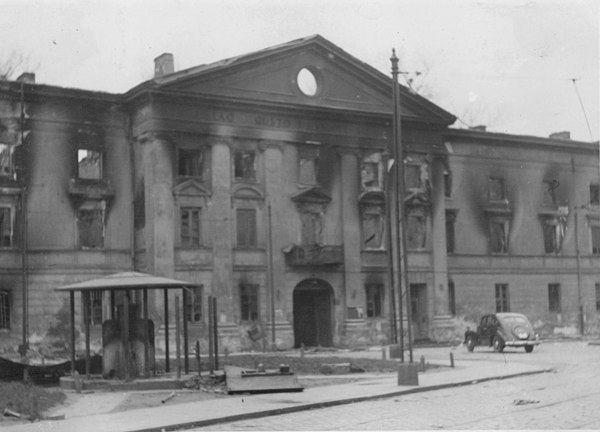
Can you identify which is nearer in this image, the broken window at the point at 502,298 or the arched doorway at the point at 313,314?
the arched doorway at the point at 313,314

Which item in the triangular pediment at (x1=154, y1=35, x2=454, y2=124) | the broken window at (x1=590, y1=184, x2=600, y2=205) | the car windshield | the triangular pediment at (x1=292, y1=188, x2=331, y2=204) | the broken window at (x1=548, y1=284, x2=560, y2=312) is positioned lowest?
the car windshield

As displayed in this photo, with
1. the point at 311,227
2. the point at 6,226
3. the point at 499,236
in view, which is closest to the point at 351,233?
the point at 311,227

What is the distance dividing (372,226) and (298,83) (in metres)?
8.27

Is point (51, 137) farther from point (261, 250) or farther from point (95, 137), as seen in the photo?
point (261, 250)

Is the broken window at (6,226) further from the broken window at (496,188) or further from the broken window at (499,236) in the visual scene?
the broken window at (496,188)

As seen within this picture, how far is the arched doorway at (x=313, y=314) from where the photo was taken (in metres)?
45.6

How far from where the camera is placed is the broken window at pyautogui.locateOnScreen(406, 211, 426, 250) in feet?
161

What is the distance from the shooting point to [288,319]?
4422cm

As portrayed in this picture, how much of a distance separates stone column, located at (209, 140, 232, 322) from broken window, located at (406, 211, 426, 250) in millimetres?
10794

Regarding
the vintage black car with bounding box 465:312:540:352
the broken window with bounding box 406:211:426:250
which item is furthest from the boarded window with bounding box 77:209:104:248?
the vintage black car with bounding box 465:312:540:352

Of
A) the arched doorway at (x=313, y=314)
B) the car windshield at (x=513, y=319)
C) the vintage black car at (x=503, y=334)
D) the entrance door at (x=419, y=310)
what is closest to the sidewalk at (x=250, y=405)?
the vintage black car at (x=503, y=334)

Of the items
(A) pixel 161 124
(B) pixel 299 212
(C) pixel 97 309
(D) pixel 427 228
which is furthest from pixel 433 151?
(C) pixel 97 309

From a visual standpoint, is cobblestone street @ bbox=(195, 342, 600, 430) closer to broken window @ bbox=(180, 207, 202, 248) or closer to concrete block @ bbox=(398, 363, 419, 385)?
concrete block @ bbox=(398, 363, 419, 385)

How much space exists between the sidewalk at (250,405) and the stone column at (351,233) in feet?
66.3
